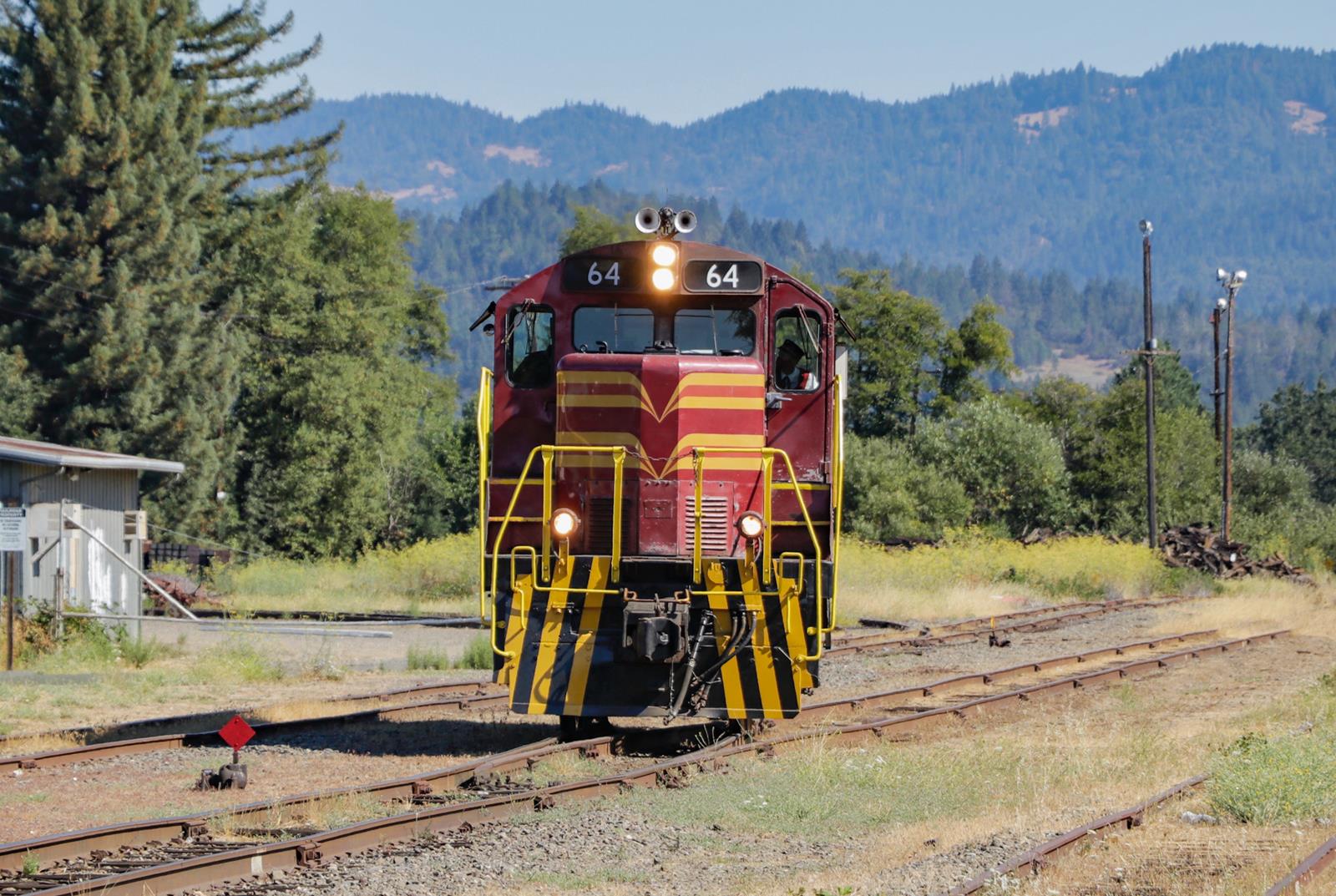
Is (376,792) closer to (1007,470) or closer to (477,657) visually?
(477,657)

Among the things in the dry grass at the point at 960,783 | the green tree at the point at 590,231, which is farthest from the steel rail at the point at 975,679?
the green tree at the point at 590,231

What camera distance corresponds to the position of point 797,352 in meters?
11.5

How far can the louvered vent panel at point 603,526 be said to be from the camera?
36.4ft

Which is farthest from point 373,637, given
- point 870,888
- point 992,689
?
point 870,888

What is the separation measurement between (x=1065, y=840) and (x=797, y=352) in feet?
15.4

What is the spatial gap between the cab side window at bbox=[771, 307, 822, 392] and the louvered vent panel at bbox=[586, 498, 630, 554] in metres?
1.57

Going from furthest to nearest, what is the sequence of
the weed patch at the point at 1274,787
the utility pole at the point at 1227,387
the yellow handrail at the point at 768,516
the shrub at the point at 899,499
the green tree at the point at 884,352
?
1. the green tree at the point at 884,352
2. the shrub at the point at 899,499
3. the utility pole at the point at 1227,387
4. the yellow handrail at the point at 768,516
5. the weed patch at the point at 1274,787

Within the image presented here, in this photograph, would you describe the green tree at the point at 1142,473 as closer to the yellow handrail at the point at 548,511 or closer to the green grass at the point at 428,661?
the green grass at the point at 428,661

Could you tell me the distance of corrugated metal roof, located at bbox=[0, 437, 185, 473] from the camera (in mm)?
19156

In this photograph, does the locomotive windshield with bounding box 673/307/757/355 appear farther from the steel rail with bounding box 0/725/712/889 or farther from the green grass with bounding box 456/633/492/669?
the green grass with bounding box 456/633/492/669

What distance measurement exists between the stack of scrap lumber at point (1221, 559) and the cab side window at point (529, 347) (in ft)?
92.5

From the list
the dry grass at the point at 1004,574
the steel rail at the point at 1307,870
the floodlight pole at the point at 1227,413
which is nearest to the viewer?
the steel rail at the point at 1307,870

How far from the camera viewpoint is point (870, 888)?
279 inches

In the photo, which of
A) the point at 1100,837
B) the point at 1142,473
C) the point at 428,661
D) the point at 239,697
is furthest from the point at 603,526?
the point at 1142,473
